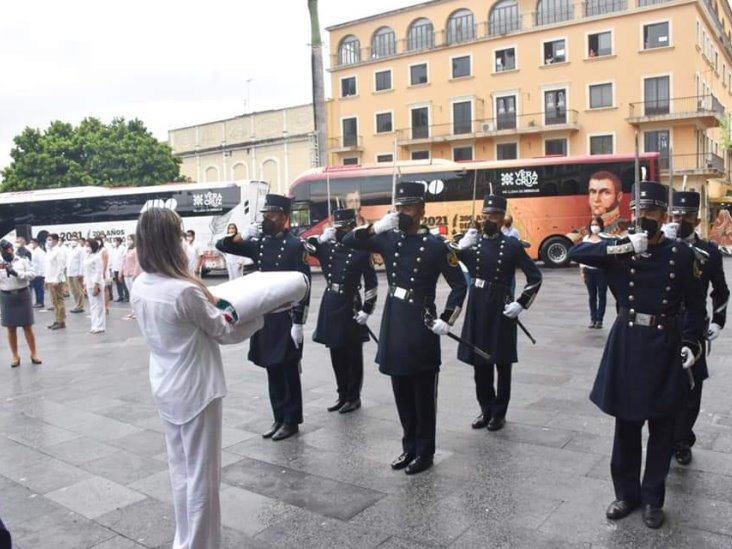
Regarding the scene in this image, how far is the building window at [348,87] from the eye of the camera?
4433 cm

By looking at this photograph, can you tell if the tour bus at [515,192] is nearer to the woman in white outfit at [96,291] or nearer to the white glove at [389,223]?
the woman in white outfit at [96,291]

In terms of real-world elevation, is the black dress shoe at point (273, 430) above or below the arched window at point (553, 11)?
below

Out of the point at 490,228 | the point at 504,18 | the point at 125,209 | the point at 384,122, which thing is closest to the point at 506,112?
the point at 504,18

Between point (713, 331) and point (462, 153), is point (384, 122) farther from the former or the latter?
point (713, 331)

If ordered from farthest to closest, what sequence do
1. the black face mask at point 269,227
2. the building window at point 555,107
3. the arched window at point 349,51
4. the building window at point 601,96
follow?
1. the arched window at point 349,51
2. the building window at point 555,107
3. the building window at point 601,96
4. the black face mask at point 269,227

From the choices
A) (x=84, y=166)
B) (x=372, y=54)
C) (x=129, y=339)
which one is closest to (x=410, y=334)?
(x=129, y=339)

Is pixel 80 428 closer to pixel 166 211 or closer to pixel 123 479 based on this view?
pixel 123 479

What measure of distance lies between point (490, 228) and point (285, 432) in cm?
235

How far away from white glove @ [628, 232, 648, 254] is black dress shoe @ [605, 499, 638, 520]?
1.41 m

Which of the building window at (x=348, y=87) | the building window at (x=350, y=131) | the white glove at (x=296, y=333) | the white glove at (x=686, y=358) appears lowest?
the white glove at (x=296, y=333)

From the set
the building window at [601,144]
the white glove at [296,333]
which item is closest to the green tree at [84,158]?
the building window at [601,144]

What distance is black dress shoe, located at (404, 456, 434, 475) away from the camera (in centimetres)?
459

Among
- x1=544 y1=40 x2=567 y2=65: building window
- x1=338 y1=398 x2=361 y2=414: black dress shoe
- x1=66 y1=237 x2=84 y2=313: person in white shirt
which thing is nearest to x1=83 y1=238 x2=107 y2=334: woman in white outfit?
x1=66 y1=237 x2=84 y2=313: person in white shirt

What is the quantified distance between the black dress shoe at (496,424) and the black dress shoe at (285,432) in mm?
1554
